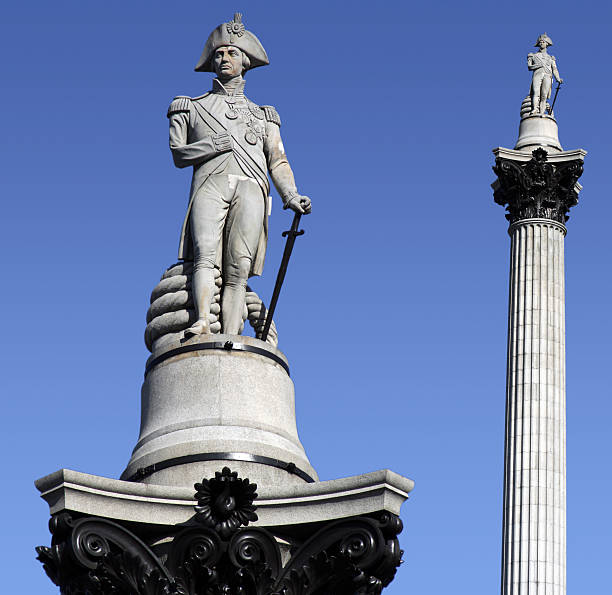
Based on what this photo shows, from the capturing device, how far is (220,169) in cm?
1753

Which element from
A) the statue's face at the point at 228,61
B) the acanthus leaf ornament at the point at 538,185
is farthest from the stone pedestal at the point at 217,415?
the acanthus leaf ornament at the point at 538,185

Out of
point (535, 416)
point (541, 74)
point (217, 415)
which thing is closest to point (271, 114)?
point (217, 415)

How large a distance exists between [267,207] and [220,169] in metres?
0.57

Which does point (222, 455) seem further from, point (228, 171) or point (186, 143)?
point (186, 143)

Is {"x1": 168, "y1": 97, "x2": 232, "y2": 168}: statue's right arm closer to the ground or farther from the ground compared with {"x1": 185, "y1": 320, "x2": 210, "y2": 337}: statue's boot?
farther from the ground

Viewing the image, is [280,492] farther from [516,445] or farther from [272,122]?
[516,445]

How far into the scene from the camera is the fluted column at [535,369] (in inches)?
1761

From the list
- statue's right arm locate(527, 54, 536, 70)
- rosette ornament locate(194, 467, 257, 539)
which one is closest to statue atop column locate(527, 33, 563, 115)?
statue's right arm locate(527, 54, 536, 70)

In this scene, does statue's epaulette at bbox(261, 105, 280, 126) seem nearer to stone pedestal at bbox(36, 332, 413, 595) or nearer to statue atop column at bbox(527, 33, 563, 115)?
stone pedestal at bbox(36, 332, 413, 595)

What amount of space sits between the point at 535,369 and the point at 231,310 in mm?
31519

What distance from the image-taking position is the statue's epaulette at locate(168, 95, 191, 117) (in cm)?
1788

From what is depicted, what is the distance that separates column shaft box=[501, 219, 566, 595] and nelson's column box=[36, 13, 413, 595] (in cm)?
2769

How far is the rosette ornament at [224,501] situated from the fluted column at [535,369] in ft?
97.1

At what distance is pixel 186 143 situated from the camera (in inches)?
703
